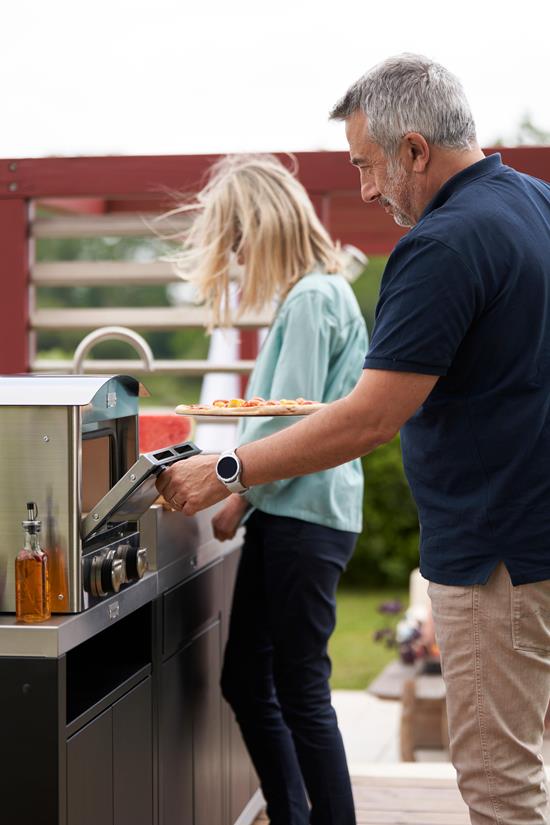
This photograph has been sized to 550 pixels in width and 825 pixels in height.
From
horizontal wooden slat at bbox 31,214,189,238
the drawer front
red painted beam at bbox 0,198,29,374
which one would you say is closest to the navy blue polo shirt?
the drawer front

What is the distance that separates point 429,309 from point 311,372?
837 millimetres

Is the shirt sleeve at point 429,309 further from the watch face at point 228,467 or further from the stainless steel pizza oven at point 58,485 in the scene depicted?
the stainless steel pizza oven at point 58,485

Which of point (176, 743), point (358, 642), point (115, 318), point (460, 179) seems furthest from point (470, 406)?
point (358, 642)

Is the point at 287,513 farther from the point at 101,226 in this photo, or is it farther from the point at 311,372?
the point at 101,226

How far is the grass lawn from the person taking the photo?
40.2ft

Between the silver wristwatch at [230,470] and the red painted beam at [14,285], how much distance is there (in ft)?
7.13

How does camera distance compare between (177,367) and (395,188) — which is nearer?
(395,188)

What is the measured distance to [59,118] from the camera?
17.8 metres

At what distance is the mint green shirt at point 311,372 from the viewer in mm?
2688

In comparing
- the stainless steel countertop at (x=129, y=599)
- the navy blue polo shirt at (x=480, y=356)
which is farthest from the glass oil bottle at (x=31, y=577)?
the navy blue polo shirt at (x=480, y=356)

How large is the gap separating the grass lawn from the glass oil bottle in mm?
10224

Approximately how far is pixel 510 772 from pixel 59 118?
17115mm

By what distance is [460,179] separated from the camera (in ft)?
6.59

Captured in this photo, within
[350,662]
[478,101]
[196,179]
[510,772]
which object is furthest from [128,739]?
[478,101]
